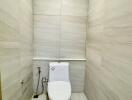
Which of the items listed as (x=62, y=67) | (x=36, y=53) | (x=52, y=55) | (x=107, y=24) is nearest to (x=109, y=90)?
(x=107, y=24)

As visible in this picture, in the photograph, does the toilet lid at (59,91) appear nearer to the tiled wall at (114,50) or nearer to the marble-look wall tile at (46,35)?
the tiled wall at (114,50)

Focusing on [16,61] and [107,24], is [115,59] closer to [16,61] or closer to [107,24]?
[107,24]

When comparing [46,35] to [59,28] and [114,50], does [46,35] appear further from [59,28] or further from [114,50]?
[114,50]

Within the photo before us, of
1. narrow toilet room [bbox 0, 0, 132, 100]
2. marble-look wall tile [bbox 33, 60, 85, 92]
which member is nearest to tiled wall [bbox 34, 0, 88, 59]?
narrow toilet room [bbox 0, 0, 132, 100]

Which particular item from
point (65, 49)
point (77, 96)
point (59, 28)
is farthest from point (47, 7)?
point (77, 96)

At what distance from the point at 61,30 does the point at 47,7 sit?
512mm

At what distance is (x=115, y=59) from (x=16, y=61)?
1122 millimetres

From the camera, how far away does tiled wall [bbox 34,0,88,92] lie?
7.77ft

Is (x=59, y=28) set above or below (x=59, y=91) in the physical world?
above

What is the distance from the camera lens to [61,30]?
2.43 m

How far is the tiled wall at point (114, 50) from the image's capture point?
1040 millimetres

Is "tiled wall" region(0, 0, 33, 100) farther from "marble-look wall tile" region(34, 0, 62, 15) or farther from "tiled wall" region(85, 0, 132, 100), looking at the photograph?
"tiled wall" region(85, 0, 132, 100)

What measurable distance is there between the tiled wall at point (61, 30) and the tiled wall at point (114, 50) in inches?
27.3

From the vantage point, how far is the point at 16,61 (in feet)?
4.82
